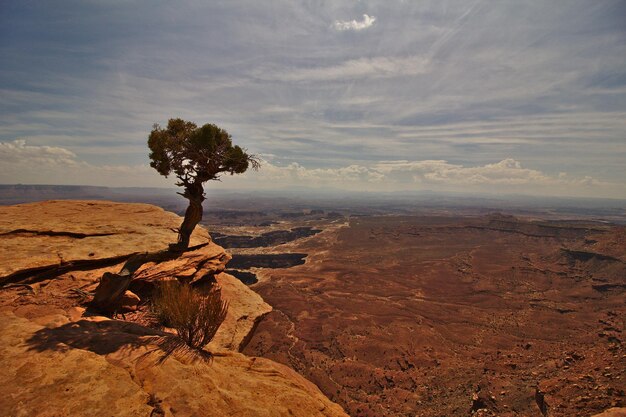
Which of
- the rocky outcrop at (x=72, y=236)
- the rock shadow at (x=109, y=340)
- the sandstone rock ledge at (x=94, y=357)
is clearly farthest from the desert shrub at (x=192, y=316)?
the rocky outcrop at (x=72, y=236)

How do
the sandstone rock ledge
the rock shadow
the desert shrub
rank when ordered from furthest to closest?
the desert shrub < the rock shadow < the sandstone rock ledge

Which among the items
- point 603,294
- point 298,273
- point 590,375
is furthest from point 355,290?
point 603,294

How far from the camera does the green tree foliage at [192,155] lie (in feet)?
29.9

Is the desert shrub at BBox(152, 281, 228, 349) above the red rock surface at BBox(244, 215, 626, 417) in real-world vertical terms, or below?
above

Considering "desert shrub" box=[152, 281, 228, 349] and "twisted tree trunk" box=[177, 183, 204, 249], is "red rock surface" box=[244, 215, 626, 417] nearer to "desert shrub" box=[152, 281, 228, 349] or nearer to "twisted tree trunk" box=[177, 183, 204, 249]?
"desert shrub" box=[152, 281, 228, 349]

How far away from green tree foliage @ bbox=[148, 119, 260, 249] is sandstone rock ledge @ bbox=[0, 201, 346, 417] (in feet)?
11.2

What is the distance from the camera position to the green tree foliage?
29.9 feet

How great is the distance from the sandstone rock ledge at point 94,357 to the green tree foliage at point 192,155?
135 inches

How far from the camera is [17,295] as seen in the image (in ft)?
26.1

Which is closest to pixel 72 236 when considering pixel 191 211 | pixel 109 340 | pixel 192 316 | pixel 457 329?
pixel 191 211

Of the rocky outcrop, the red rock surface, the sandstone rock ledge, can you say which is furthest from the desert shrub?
the red rock surface

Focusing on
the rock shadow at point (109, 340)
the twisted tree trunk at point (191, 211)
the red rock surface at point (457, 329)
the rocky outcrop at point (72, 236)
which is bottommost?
the red rock surface at point (457, 329)

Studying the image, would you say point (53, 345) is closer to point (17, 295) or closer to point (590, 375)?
point (17, 295)

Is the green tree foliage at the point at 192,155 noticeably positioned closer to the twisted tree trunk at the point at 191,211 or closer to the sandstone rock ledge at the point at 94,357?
the twisted tree trunk at the point at 191,211
